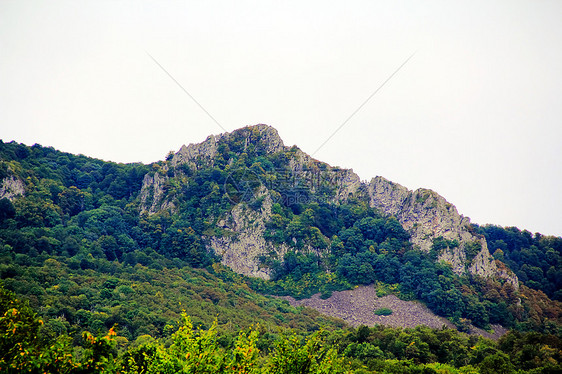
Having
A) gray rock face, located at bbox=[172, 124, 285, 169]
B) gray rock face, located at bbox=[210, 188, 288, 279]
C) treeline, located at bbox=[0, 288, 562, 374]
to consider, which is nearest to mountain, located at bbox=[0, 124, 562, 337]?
gray rock face, located at bbox=[210, 188, 288, 279]

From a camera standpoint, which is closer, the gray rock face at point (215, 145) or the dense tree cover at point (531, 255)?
the dense tree cover at point (531, 255)

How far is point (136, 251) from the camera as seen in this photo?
80.2 meters

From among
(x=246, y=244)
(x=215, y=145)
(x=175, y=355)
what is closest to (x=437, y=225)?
(x=246, y=244)

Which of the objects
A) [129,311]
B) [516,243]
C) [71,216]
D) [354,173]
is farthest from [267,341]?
[516,243]

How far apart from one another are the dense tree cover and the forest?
359 mm

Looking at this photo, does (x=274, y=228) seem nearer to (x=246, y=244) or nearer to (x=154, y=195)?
(x=246, y=244)

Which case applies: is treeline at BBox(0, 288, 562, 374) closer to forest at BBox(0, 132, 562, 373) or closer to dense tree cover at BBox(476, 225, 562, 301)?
forest at BBox(0, 132, 562, 373)

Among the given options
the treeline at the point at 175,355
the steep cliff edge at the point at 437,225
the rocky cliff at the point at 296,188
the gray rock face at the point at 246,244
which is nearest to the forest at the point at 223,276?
the treeline at the point at 175,355

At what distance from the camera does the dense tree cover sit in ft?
296

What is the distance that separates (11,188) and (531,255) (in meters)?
118

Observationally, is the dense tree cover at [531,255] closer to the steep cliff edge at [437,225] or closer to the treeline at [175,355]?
the steep cliff edge at [437,225]

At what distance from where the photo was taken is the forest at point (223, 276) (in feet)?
117

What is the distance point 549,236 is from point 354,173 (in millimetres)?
53218

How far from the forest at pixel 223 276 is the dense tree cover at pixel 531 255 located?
1.18 ft
